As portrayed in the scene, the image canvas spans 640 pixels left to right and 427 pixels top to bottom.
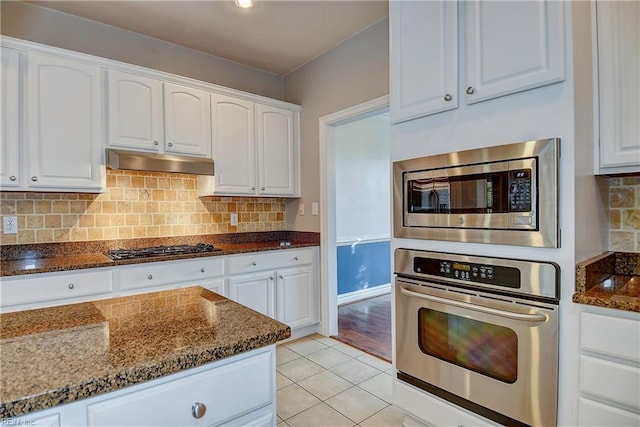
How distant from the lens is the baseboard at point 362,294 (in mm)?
4418

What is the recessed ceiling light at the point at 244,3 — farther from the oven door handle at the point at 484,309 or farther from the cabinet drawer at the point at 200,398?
the cabinet drawer at the point at 200,398

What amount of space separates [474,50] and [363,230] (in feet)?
10.6

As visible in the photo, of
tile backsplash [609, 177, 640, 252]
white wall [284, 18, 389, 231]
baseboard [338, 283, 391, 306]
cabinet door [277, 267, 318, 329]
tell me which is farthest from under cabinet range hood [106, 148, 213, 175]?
tile backsplash [609, 177, 640, 252]

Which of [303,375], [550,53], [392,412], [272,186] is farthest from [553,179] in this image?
[272,186]

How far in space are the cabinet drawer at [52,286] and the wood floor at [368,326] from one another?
6.71 ft

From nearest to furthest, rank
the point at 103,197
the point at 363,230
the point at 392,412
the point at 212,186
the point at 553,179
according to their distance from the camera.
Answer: the point at 553,179
the point at 392,412
the point at 103,197
the point at 212,186
the point at 363,230

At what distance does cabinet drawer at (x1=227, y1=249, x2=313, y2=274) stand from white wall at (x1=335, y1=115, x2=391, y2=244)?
3.82 ft

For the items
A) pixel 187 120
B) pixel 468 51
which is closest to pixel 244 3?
pixel 187 120

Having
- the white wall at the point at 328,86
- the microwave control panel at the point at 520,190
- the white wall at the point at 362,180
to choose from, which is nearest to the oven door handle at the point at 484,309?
the microwave control panel at the point at 520,190

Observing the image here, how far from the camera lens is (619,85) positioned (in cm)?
146

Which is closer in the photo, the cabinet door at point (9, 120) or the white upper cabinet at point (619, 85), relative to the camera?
the white upper cabinet at point (619, 85)

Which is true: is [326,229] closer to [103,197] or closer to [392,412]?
[392,412]

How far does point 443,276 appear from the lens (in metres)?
1.67

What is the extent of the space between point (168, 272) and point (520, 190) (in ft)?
7.42
